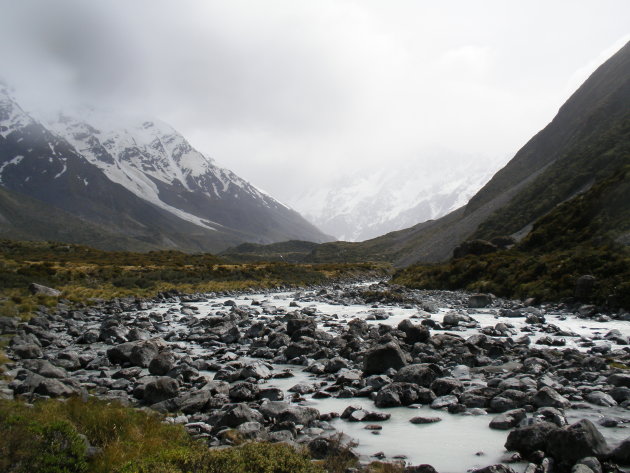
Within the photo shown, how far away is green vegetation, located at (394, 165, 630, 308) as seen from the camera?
30.5 metres

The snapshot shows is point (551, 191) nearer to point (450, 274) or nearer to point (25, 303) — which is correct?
point (450, 274)

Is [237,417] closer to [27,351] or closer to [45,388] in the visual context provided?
[45,388]

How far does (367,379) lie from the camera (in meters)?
13.8

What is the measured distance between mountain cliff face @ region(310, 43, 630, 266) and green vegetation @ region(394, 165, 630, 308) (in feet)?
14.5

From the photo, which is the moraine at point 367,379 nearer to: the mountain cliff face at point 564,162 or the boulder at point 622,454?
the boulder at point 622,454

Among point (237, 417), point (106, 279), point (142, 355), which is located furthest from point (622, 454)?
point (106, 279)

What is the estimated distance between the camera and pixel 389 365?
1474 centimetres

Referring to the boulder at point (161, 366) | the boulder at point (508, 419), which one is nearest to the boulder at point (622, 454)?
the boulder at point (508, 419)

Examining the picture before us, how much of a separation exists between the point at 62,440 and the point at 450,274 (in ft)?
176

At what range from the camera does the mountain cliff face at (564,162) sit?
269 feet

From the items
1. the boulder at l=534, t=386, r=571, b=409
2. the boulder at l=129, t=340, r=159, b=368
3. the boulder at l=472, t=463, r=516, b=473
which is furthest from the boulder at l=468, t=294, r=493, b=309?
the boulder at l=472, t=463, r=516, b=473

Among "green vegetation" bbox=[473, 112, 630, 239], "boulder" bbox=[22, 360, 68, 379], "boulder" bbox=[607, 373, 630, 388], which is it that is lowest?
"boulder" bbox=[22, 360, 68, 379]

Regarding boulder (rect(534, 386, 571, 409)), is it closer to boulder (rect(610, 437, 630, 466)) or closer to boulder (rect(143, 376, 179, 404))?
boulder (rect(610, 437, 630, 466))

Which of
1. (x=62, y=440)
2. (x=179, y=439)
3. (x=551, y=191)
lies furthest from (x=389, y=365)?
(x=551, y=191)
